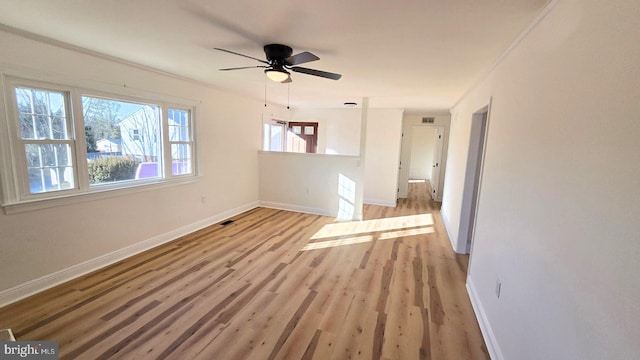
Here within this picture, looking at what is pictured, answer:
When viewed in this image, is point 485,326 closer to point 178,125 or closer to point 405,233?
point 405,233

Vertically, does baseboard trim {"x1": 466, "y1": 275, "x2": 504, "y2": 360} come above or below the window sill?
below

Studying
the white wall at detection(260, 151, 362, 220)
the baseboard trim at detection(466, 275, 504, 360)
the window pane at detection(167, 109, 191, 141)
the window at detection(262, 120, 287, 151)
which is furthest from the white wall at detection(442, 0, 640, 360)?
the window at detection(262, 120, 287, 151)

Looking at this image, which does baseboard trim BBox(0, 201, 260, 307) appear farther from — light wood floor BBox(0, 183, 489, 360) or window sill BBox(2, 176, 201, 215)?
window sill BBox(2, 176, 201, 215)

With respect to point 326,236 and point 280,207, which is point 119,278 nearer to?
point 326,236

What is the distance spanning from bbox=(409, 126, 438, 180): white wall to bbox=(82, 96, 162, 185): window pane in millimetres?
9814

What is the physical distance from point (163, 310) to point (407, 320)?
7.23 ft

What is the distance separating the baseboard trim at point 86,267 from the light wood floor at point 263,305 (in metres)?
0.09

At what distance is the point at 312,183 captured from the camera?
5602mm

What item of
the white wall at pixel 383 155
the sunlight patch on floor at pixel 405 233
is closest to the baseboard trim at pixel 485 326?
the sunlight patch on floor at pixel 405 233

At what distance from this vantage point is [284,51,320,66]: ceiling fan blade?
2182 millimetres

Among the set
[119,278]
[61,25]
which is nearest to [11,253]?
[119,278]

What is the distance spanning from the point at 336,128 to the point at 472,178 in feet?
12.6

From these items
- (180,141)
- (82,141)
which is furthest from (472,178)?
(82,141)

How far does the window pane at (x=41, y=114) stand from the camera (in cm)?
243
